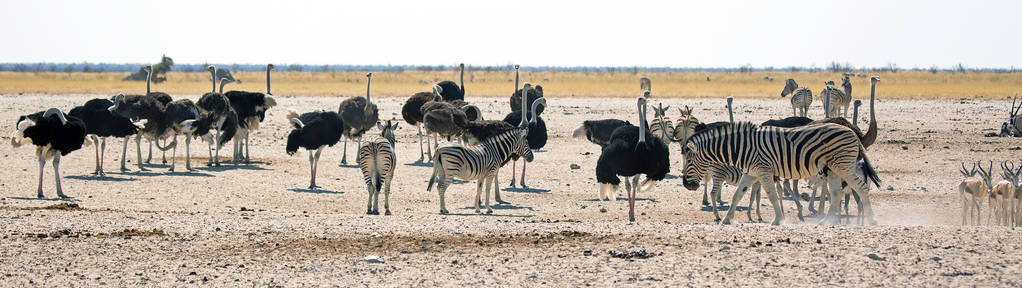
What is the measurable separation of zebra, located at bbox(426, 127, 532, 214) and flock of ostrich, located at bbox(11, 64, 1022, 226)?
14 millimetres

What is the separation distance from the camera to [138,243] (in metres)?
9.23

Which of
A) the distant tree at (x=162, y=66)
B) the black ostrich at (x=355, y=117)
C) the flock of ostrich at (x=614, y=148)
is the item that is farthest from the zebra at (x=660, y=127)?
the distant tree at (x=162, y=66)

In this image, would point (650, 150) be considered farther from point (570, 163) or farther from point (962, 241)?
point (570, 163)

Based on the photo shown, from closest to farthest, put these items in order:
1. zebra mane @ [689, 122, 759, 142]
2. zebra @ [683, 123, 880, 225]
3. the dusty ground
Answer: the dusty ground < zebra @ [683, 123, 880, 225] < zebra mane @ [689, 122, 759, 142]

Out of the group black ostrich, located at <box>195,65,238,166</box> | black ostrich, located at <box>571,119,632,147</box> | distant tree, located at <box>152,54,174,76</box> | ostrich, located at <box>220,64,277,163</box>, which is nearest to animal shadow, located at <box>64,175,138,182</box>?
black ostrich, located at <box>195,65,238,166</box>

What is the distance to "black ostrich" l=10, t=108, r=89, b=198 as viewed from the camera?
531 inches

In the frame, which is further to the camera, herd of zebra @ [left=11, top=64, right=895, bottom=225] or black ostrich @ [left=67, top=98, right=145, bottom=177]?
black ostrich @ [left=67, top=98, right=145, bottom=177]

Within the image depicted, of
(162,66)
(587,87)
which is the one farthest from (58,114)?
(162,66)

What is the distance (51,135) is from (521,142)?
18.4 feet

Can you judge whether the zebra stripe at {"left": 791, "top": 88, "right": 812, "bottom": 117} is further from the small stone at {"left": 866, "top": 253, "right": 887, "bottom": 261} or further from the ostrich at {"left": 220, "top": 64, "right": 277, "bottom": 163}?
the small stone at {"left": 866, "top": 253, "right": 887, "bottom": 261}

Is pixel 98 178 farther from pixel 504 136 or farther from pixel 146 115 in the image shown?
pixel 504 136

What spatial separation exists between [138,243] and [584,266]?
145 inches

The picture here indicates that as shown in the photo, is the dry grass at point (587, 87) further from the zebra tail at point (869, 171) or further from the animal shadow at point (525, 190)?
the zebra tail at point (869, 171)

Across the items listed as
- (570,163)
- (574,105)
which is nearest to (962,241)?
(570,163)
